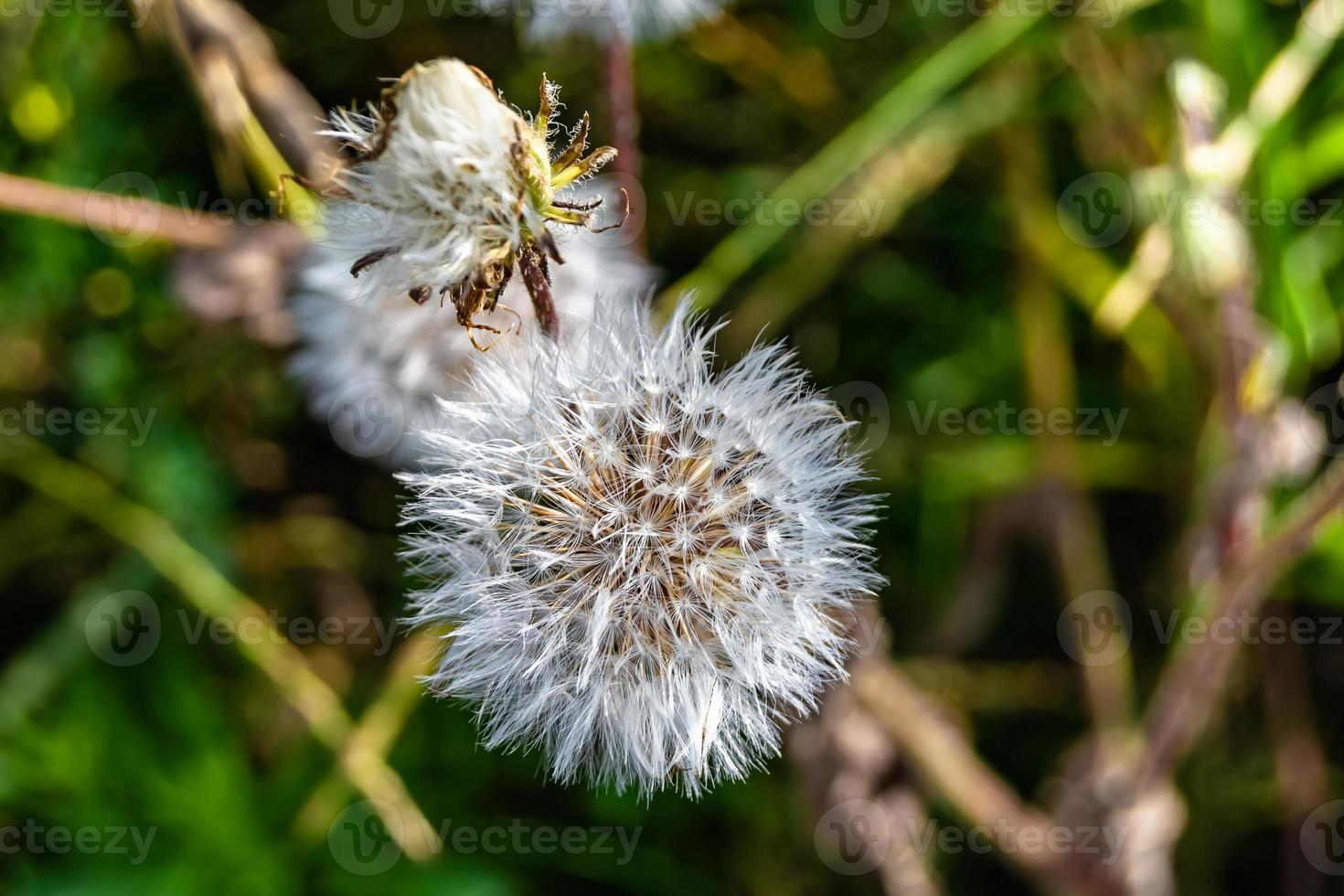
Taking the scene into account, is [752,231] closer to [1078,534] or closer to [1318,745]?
[1078,534]

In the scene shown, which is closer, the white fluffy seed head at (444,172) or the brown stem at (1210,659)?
the white fluffy seed head at (444,172)

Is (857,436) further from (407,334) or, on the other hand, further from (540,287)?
(540,287)

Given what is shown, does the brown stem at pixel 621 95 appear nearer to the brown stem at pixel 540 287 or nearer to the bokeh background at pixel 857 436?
the bokeh background at pixel 857 436

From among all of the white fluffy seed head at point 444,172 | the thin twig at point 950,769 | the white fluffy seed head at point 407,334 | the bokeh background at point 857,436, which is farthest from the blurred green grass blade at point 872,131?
the white fluffy seed head at point 444,172

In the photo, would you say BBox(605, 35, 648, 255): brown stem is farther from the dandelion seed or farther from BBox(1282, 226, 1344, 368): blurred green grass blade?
BBox(1282, 226, 1344, 368): blurred green grass blade

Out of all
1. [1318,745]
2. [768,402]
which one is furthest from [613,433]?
[1318,745]

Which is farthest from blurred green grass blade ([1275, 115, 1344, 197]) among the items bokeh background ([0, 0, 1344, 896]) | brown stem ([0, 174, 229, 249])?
brown stem ([0, 174, 229, 249])

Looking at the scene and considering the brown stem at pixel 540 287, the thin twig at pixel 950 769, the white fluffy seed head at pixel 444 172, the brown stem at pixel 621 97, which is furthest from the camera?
the thin twig at pixel 950 769

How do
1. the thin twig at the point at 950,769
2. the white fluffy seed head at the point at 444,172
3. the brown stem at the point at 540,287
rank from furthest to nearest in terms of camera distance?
the thin twig at the point at 950,769 < the brown stem at the point at 540,287 < the white fluffy seed head at the point at 444,172

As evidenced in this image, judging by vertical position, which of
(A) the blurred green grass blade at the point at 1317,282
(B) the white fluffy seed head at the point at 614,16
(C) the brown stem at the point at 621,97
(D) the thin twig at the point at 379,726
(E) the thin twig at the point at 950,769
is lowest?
(D) the thin twig at the point at 379,726
